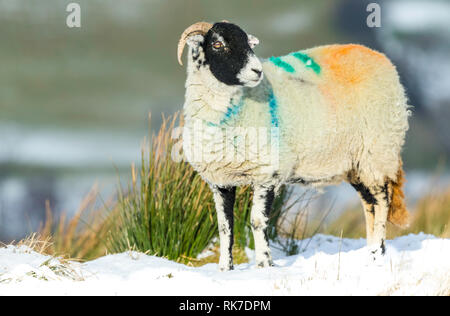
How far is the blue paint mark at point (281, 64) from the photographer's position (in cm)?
535

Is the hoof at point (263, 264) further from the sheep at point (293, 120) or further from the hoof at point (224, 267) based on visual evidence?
the hoof at point (224, 267)

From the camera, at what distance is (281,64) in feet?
17.6

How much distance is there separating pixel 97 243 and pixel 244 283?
3.57 metres

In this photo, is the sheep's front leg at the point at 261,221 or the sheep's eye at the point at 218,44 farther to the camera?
the sheep's front leg at the point at 261,221

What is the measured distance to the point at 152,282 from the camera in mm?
4172

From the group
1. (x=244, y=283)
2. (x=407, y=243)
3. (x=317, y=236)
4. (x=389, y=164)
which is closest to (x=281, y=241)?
(x=317, y=236)

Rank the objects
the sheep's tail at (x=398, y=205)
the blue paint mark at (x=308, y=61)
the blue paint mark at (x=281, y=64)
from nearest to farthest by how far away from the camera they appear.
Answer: the blue paint mark at (x=281, y=64), the blue paint mark at (x=308, y=61), the sheep's tail at (x=398, y=205)

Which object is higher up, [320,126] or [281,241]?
[320,126]

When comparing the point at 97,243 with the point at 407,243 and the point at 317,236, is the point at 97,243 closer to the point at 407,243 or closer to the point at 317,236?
the point at 317,236

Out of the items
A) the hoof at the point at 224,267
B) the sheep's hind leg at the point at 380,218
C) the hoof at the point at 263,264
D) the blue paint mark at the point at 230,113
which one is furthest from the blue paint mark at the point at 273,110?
the sheep's hind leg at the point at 380,218

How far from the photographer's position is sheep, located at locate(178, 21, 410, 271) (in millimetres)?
4684

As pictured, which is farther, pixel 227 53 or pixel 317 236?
pixel 317 236

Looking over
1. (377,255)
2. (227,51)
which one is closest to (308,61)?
(227,51)

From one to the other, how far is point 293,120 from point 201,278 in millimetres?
1682
